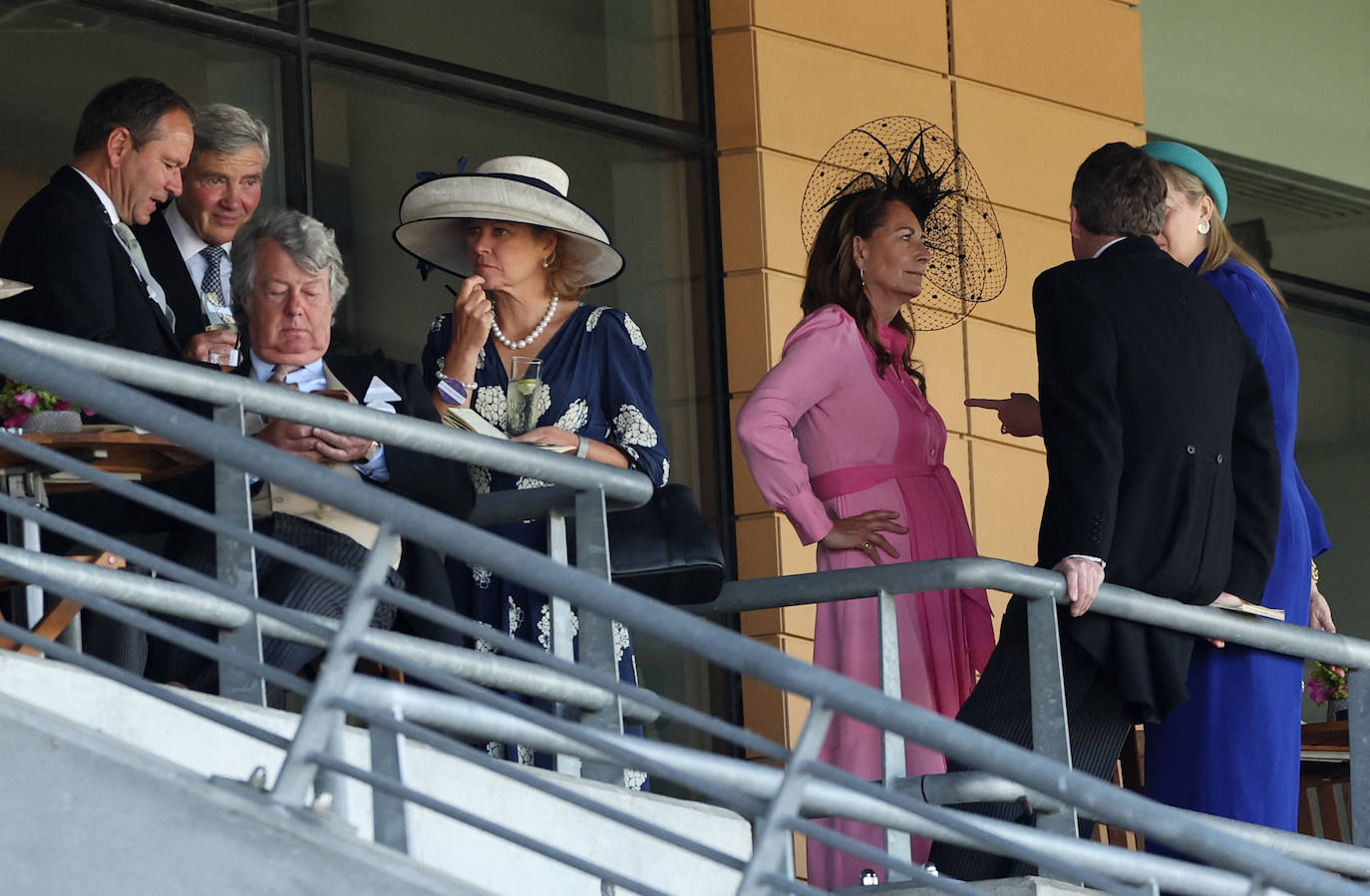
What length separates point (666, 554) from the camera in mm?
4086

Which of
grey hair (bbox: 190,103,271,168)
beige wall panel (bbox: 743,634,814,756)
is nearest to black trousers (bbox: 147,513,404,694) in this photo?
grey hair (bbox: 190,103,271,168)

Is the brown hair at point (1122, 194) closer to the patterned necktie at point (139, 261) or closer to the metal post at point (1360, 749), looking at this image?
the metal post at point (1360, 749)

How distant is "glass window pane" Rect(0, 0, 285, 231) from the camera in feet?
20.9

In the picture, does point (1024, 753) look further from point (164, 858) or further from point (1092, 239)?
point (1092, 239)

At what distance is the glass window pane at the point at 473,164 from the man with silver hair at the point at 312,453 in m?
2.73

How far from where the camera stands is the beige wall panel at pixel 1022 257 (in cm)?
Result: 843

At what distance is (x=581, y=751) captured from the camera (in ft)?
10.7

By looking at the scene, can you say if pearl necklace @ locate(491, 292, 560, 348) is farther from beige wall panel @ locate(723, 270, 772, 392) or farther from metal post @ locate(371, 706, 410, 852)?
beige wall panel @ locate(723, 270, 772, 392)

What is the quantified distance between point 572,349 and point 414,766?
1.69 meters

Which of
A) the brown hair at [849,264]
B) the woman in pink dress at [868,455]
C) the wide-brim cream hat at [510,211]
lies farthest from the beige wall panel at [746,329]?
the wide-brim cream hat at [510,211]

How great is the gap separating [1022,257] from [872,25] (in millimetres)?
1047

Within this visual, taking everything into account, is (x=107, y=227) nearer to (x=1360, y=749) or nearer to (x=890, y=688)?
(x=890, y=688)

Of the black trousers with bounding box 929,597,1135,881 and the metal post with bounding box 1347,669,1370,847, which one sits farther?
the metal post with bounding box 1347,669,1370,847

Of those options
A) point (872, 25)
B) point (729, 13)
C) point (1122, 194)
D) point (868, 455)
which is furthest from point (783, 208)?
point (1122, 194)
